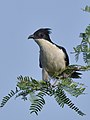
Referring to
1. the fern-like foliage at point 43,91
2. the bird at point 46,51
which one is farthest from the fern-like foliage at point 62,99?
the bird at point 46,51

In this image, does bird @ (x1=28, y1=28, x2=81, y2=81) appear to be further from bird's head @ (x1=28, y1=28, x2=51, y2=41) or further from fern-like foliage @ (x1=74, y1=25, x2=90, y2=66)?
fern-like foliage @ (x1=74, y1=25, x2=90, y2=66)

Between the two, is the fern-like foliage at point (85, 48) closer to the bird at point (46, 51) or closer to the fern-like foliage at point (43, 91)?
the fern-like foliage at point (43, 91)

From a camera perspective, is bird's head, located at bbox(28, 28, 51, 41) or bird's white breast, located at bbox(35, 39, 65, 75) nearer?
bird's head, located at bbox(28, 28, 51, 41)

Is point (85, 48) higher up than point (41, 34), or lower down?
higher up

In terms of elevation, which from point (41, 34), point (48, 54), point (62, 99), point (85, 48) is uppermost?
point (85, 48)

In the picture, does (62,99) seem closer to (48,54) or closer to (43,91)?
(43,91)

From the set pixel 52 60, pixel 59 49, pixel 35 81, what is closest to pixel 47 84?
pixel 35 81

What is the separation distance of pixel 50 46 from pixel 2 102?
547 cm

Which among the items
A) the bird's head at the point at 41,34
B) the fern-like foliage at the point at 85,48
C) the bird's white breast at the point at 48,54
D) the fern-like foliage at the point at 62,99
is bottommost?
the bird's white breast at the point at 48,54

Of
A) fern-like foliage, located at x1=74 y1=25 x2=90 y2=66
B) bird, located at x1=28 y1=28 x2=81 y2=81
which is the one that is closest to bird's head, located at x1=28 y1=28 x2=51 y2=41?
bird, located at x1=28 y1=28 x2=81 y2=81

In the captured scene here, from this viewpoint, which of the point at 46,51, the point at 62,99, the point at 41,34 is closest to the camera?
the point at 62,99

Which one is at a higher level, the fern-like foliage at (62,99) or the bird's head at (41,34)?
the fern-like foliage at (62,99)

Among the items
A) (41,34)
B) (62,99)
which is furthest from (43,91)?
(41,34)

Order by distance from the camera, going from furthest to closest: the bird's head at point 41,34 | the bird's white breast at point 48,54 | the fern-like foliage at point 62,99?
the bird's white breast at point 48,54 → the bird's head at point 41,34 → the fern-like foliage at point 62,99
